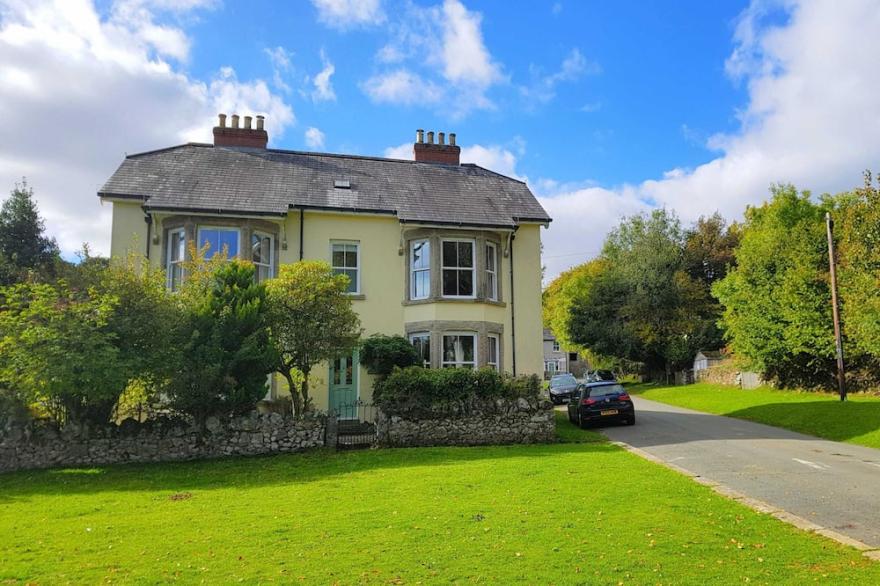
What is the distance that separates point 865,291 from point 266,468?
2320 cm

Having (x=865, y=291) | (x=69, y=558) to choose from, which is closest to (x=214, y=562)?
(x=69, y=558)

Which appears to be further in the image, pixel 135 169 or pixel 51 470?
pixel 135 169

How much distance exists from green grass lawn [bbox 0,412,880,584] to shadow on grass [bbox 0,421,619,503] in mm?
109

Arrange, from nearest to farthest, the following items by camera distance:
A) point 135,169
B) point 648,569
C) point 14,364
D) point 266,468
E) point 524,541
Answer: point 648,569 → point 524,541 → point 14,364 → point 266,468 → point 135,169

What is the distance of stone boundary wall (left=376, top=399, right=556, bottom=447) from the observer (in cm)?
1706

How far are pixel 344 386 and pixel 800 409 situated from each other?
17.6m

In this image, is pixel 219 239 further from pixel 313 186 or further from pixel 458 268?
pixel 458 268

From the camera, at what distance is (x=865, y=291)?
2383 cm

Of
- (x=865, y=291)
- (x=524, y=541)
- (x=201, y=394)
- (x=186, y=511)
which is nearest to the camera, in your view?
(x=524, y=541)

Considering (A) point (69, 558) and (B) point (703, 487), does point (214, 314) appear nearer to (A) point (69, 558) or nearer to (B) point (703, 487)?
(A) point (69, 558)

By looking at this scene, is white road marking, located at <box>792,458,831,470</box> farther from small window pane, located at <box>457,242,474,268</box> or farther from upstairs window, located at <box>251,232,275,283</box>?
upstairs window, located at <box>251,232,275,283</box>

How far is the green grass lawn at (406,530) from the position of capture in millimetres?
6707

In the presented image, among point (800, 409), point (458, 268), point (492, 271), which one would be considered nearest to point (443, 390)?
point (458, 268)

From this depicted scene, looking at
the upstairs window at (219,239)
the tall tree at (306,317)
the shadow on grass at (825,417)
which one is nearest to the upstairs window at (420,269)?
the tall tree at (306,317)
